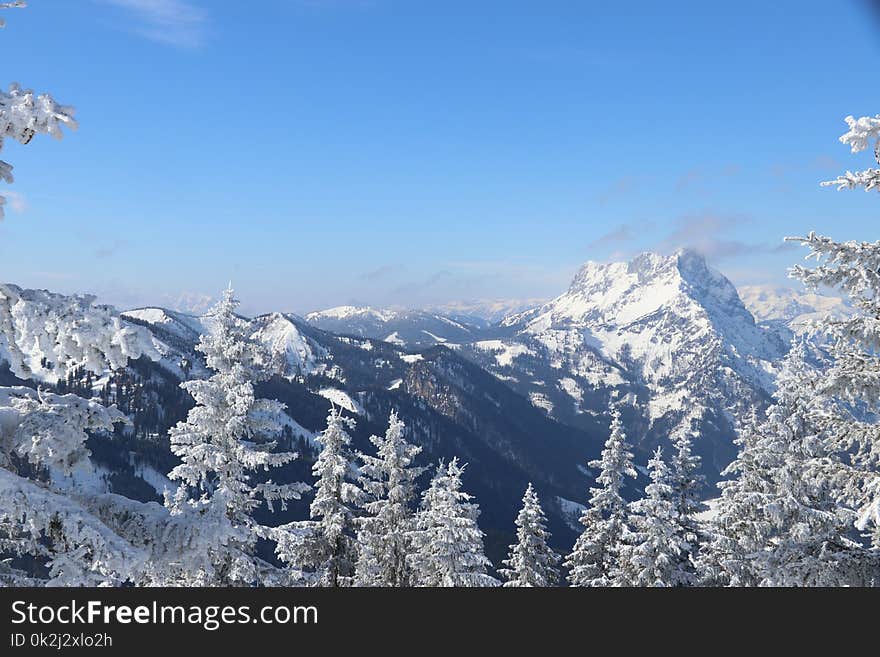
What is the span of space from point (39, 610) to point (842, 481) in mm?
12968

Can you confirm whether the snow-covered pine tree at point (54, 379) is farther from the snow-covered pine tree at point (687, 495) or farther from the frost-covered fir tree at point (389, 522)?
the snow-covered pine tree at point (687, 495)

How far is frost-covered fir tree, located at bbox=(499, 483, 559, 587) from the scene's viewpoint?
101 ft

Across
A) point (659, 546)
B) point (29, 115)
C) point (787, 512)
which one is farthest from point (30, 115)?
point (659, 546)

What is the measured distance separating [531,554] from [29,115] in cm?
3124

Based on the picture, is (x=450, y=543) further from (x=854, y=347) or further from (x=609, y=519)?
(x=854, y=347)

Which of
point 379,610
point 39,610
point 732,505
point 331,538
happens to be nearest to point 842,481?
point 379,610

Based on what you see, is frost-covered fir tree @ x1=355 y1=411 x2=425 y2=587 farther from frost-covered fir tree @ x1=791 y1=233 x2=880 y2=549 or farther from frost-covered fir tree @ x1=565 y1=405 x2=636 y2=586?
frost-covered fir tree @ x1=791 y1=233 x2=880 y2=549

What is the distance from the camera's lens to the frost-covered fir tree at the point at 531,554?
30.7 m

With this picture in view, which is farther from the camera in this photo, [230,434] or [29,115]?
[230,434]

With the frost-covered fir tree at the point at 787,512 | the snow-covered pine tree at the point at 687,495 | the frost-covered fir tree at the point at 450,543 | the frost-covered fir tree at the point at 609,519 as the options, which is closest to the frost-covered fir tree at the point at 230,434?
the frost-covered fir tree at the point at 450,543

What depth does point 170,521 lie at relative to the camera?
7504mm

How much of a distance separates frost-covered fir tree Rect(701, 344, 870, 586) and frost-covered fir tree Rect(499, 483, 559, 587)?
851 centimetres

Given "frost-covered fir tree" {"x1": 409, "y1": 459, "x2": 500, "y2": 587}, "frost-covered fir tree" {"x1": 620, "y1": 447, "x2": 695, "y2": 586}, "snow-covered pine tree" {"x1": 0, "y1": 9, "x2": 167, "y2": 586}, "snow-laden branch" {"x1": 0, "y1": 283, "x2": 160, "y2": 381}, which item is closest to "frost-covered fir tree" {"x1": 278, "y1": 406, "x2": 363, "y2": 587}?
"frost-covered fir tree" {"x1": 409, "y1": 459, "x2": 500, "y2": 587}

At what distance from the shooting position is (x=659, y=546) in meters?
24.9
